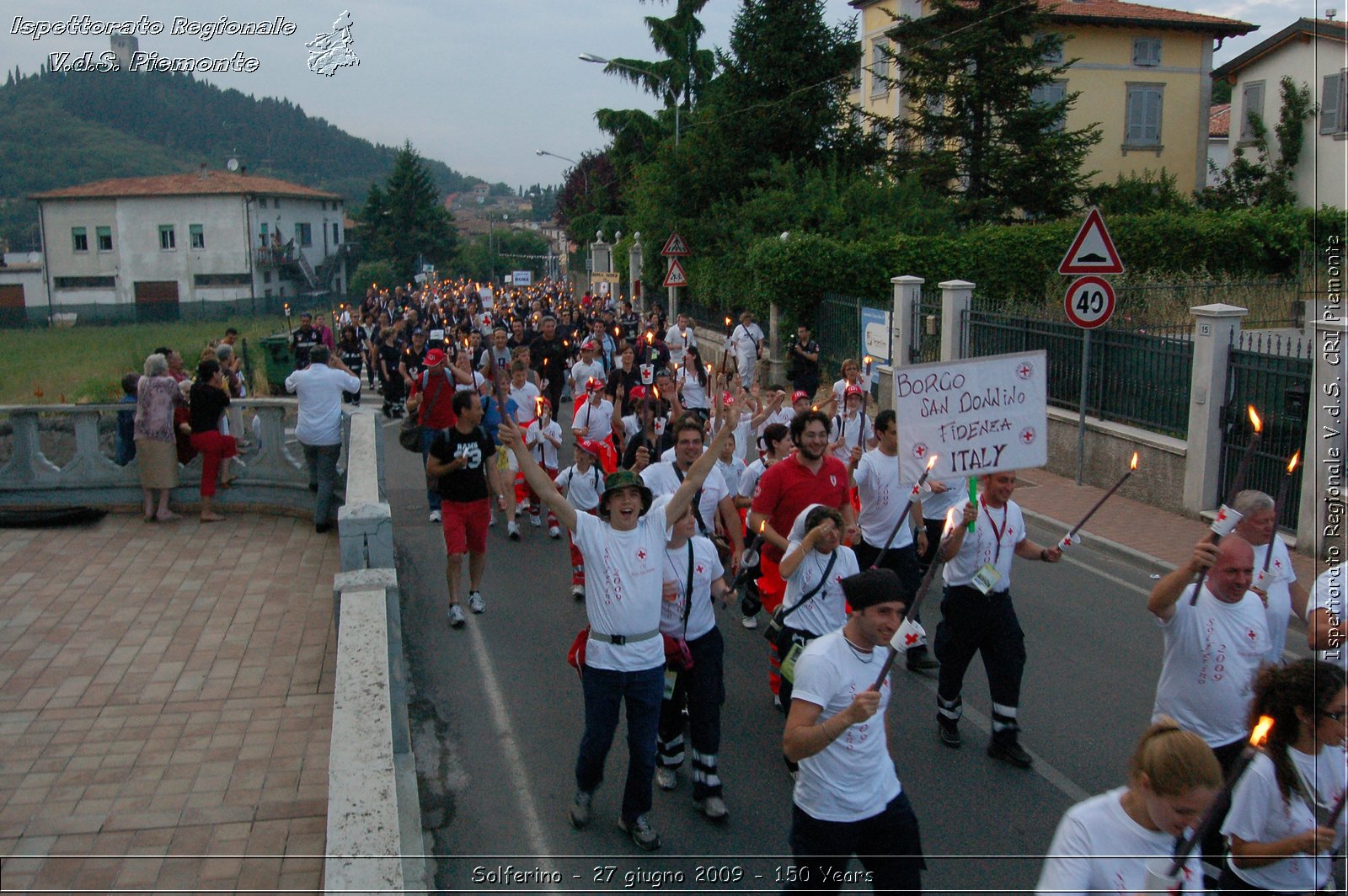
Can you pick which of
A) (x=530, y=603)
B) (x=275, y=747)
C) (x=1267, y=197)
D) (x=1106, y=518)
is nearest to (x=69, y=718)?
(x=275, y=747)

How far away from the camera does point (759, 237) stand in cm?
2561

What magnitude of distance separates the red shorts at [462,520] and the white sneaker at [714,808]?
3657mm

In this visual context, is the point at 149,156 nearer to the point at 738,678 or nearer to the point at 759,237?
the point at 759,237

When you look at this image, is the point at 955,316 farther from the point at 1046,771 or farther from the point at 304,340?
the point at 1046,771

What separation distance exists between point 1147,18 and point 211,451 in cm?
3351

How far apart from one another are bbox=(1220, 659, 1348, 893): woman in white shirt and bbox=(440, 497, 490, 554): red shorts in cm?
624

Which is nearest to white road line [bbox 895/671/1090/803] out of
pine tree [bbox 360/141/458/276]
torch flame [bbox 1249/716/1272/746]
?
torch flame [bbox 1249/716/1272/746]

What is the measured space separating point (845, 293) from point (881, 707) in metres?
20.3

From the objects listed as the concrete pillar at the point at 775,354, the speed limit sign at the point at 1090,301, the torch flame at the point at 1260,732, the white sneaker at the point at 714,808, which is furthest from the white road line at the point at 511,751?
the concrete pillar at the point at 775,354

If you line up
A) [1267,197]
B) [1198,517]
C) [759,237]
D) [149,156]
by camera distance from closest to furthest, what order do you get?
[1198,517] < [759,237] < [1267,197] < [149,156]

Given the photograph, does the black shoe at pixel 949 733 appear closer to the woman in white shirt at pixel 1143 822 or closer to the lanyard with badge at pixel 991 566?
the lanyard with badge at pixel 991 566

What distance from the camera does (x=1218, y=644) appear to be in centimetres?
464

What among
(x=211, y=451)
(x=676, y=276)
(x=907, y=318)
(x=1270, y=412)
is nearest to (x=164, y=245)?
(x=676, y=276)

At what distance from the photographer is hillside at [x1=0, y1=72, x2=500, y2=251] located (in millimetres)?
41156
